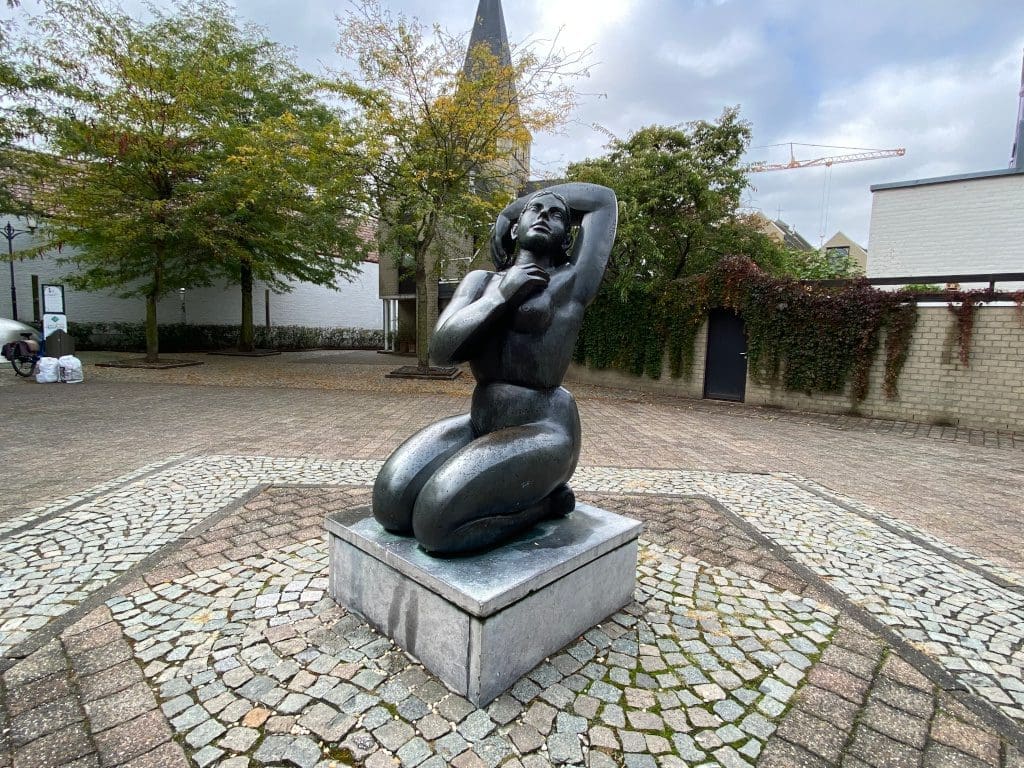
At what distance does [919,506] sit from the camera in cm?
480

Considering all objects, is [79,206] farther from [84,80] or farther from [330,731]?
[330,731]

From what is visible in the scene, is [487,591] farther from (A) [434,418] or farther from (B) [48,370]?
(B) [48,370]

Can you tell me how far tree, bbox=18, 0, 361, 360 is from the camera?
10.9m

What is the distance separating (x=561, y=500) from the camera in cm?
277

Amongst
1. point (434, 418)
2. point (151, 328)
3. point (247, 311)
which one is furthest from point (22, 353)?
point (434, 418)

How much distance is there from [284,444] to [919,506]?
6866mm

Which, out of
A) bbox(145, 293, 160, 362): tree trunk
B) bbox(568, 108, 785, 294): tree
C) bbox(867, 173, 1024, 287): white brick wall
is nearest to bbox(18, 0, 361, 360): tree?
bbox(145, 293, 160, 362): tree trunk

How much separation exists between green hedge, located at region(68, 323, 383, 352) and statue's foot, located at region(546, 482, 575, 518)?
2120 centimetres

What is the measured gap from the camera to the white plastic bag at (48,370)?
10.6 meters

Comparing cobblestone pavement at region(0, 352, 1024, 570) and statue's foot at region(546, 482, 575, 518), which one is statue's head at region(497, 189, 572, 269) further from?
cobblestone pavement at region(0, 352, 1024, 570)

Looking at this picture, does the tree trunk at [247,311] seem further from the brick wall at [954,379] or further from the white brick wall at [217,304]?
the brick wall at [954,379]

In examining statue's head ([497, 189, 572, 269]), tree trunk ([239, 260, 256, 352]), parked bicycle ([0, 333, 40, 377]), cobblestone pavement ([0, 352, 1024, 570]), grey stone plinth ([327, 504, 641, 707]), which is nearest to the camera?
grey stone plinth ([327, 504, 641, 707])

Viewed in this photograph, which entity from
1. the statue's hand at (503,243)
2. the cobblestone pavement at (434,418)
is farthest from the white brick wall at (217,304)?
the statue's hand at (503,243)

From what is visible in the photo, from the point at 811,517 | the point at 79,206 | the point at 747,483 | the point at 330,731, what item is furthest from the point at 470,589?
the point at 79,206
